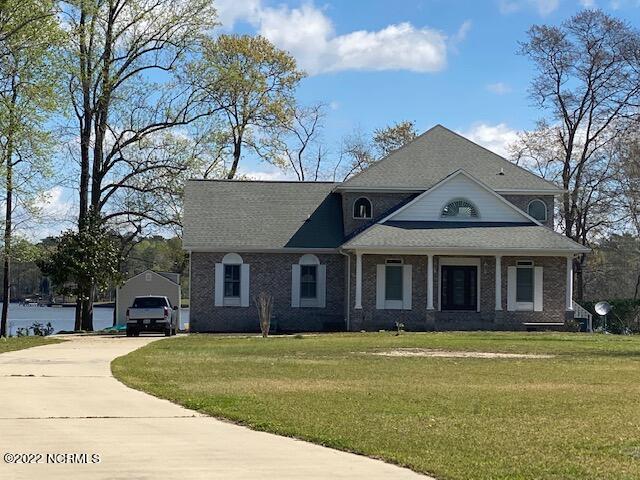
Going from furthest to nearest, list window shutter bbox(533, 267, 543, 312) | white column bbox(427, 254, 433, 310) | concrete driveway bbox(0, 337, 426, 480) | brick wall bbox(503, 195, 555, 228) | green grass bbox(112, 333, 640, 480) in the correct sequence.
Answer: brick wall bbox(503, 195, 555, 228) → window shutter bbox(533, 267, 543, 312) → white column bbox(427, 254, 433, 310) → green grass bbox(112, 333, 640, 480) → concrete driveway bbox(0, 337, 426, 480)

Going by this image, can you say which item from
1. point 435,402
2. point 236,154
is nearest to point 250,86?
point 236,154

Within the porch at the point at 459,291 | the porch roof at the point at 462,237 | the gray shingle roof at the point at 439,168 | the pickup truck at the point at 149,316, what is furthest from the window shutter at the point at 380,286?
the pickup truck at the point at 149,316

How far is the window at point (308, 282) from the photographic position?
1661 inches

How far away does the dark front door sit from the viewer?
133 ft

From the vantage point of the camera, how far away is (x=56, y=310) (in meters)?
93.1

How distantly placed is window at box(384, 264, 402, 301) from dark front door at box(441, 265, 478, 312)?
74.0 inches

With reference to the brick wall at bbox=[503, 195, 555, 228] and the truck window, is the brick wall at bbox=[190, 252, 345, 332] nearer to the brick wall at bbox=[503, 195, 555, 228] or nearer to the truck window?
the truck window

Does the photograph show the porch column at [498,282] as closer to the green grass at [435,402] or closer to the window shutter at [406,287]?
the window shutter at [406,287]

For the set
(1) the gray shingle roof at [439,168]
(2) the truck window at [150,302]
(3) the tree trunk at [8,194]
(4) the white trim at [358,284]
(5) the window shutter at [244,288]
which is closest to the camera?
(3) the tree trunk at [8,194]

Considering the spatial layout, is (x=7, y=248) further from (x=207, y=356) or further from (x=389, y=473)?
(x=389, y=473)

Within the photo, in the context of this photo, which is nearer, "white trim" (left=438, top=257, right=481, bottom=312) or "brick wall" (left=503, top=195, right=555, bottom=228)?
"white trim" (left=438, top=257, right=481, bottom=312)

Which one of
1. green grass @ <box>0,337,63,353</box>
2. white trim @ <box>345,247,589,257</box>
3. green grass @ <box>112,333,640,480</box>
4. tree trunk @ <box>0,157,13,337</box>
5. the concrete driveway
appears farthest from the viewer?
white trim @ <box>345,247,589,257</box>

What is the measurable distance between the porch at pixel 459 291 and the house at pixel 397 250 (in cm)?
4

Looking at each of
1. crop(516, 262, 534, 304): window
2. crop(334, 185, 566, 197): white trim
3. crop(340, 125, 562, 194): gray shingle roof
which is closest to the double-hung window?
crop(516, 262, 534, 304): window
